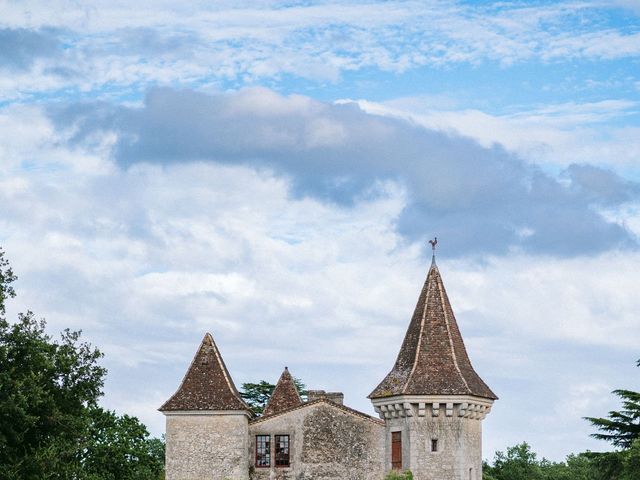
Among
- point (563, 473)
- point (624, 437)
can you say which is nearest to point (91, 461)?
point (624, 437)

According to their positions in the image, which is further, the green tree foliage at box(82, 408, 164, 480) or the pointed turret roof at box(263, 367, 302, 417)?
the pointed turret roof at box(263, 367, 302, 417)

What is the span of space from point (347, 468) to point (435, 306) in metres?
8.34

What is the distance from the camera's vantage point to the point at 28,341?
191ft

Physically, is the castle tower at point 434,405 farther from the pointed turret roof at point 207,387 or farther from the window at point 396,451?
the pointed turret roof at point 207,387

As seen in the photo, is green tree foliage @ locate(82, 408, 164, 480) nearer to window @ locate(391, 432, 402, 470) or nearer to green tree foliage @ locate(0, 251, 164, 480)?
green tree foliage @ locate(0, 251, 164, 480)

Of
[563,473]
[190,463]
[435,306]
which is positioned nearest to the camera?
[190,463]

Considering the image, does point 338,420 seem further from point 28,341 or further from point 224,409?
point 28,341

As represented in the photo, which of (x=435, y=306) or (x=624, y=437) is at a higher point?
(x=435, y=306)

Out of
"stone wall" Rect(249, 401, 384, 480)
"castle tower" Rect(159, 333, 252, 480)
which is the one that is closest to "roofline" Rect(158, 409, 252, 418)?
"castle tower" Rect(159, 333, 252, 480)

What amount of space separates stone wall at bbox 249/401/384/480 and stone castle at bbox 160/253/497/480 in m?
0.04

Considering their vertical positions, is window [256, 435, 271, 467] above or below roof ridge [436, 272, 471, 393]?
below

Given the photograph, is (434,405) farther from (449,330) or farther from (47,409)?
(47,409)

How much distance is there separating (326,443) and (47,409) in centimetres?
1211

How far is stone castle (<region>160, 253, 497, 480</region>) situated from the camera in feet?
192
